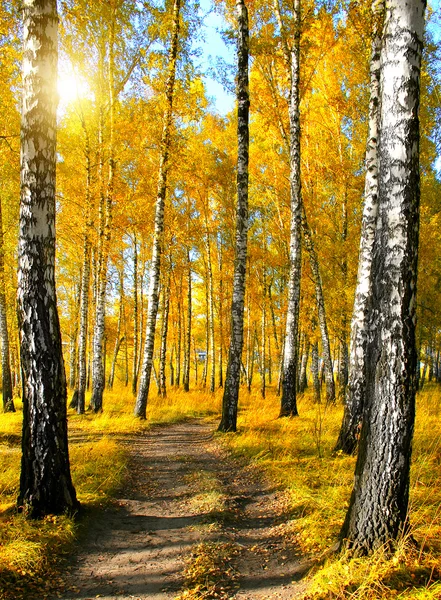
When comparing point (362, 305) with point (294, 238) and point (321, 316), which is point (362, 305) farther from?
point (321, 316)

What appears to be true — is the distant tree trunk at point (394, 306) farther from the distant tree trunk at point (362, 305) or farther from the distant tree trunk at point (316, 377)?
the distant tree trunk at point (316, 377)

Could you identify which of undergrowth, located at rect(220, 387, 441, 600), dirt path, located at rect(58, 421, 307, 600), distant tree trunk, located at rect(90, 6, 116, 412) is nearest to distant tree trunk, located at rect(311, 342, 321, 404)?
undergrowth, located at rect(220, 387, 441, 600)

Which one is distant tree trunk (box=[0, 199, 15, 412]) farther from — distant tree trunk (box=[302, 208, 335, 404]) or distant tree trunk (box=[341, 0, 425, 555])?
distant tree trunk (box=[341, 0, 425, 555])

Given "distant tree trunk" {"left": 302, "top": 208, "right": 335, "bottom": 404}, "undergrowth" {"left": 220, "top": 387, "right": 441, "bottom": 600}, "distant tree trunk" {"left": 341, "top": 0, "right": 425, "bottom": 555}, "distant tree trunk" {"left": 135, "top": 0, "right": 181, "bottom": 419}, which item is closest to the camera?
"undergrowth" {"left": 220, "top": 387, "right": 441, "bottom": 600}

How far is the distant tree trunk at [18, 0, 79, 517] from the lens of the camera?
367cm

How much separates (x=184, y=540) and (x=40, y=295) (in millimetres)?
2818

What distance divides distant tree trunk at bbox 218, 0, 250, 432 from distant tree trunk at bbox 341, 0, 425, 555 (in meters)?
5.34

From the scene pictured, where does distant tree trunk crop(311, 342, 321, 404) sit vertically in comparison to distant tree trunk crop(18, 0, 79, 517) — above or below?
below

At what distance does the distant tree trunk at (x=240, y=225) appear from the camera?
793 cm

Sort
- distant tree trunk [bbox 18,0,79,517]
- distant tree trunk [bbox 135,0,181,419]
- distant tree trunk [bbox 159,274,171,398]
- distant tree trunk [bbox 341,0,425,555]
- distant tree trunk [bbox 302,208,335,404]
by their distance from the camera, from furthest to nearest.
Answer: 1. distant tree trunk [bbox 159,274,171,398]
2. distant tree trunk [bbox 302,208,335,404]
3. distant tree trunk [bbox 135,0,181,419]
4. distant tree trunk [bbox 18,0,79,517]
5. distant tree trunk [bbox 341,0,425,555]

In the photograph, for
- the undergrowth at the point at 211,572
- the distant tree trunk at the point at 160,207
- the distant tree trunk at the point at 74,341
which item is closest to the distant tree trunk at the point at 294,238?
the distant tree trunk at the point at 160,207

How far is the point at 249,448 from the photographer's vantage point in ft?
21.3

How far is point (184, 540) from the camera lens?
3.46 metres

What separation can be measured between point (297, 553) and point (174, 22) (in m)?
11.9
